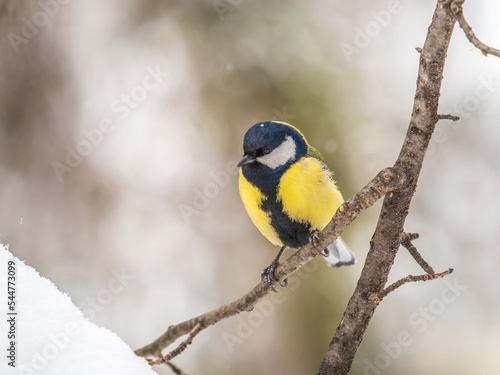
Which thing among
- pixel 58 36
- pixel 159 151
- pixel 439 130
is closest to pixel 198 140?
pixel 159 151

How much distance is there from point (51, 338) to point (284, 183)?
1.25m

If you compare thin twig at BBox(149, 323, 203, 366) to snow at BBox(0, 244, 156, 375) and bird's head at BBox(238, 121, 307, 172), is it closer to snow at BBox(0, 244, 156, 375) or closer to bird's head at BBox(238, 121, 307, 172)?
snow at BBox(0, 244, 156, 375)

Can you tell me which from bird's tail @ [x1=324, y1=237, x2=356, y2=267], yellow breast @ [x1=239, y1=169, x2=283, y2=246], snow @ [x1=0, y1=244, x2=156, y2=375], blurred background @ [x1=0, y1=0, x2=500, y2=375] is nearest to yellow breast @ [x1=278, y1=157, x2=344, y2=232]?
yellow breast @ [x1=239, y1=169, x2=283, y2=246]

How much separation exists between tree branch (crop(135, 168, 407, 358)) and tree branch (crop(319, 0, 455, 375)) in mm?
76

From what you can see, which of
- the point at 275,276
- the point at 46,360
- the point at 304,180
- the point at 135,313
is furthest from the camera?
the point at 135,313

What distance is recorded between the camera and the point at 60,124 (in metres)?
3.29

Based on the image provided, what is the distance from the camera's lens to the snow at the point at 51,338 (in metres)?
1.20

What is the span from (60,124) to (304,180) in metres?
1.91

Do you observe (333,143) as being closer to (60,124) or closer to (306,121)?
(306,121)

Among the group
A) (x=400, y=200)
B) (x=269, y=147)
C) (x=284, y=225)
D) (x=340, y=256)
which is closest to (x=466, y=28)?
(x=400, y=200)

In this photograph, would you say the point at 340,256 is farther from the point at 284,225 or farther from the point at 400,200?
the point at 400,200

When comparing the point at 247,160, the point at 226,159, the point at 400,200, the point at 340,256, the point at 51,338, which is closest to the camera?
the point at 51,338

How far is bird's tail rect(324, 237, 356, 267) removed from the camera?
278cm

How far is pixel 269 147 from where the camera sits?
7.30 feet
